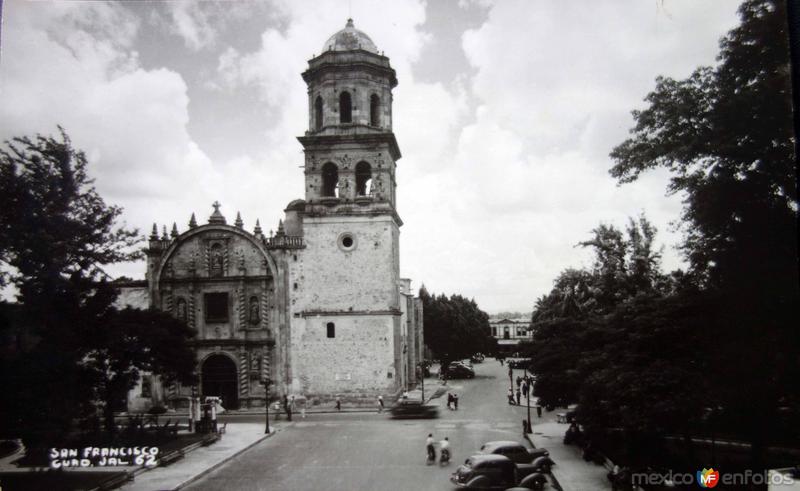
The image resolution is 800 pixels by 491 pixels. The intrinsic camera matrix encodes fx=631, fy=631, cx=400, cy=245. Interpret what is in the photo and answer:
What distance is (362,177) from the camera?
111ft

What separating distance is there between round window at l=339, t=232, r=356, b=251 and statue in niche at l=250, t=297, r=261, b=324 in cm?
549

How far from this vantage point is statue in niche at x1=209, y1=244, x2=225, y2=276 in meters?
33.4

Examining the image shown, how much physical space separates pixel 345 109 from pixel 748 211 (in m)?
24.0

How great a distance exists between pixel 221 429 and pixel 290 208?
17.2 meters

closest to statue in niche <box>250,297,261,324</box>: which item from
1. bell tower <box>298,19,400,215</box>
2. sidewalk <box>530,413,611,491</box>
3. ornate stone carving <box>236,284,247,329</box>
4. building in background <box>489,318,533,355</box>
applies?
ornate stone carving <box>236,284,247,329</box>

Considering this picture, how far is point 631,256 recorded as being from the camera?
24484 millimetres

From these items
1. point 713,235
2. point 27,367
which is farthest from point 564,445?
point 27,367

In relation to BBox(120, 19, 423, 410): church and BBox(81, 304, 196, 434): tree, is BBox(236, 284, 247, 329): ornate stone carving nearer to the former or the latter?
BBox(120, 19, 423, 410): church

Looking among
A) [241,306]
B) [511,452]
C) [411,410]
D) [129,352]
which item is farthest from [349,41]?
[511,452]

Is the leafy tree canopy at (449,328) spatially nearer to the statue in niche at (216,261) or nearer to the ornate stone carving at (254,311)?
the ornate stone carving at (254,311)

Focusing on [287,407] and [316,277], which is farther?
[316,277]

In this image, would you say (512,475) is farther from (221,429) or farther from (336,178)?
(336,178)

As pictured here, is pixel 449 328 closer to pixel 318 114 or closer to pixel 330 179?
pixel 330 179

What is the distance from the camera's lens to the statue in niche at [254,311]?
33.3 meters
